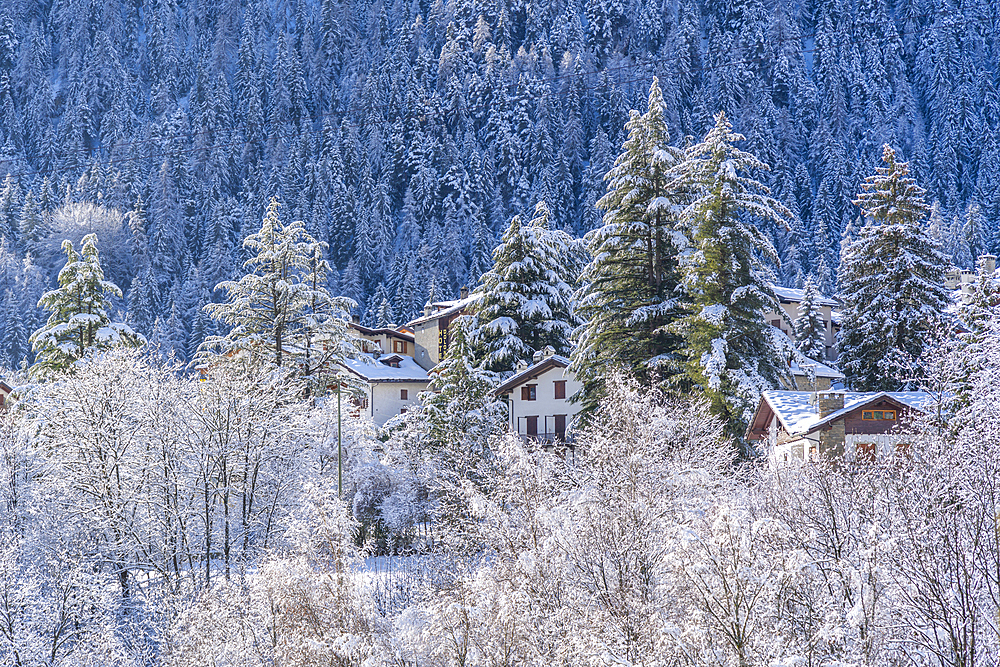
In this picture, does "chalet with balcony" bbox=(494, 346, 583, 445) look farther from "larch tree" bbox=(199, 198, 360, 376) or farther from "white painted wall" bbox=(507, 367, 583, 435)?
"larch tree" bbox=(199, 198, 360, 376)

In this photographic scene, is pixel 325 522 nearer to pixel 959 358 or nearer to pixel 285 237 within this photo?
pixel 959 358

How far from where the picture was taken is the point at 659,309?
38.9 m

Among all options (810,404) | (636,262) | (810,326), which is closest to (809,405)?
(810,404)

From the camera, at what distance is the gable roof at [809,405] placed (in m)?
32.8

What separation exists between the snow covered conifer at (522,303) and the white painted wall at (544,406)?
409cm

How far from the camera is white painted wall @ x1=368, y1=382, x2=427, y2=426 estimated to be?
74.2 metres

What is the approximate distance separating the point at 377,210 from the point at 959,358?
452 feet

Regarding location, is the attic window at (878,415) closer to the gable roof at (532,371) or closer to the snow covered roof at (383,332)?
the gable roof at (532,371)

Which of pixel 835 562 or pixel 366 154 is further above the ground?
pixel 366 154

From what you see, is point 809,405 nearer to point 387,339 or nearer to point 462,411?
point 462,411

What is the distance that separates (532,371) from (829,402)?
60.2 feet

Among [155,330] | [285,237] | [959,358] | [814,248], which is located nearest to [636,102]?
[814,248]

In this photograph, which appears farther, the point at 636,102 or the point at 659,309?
the point at 636,102

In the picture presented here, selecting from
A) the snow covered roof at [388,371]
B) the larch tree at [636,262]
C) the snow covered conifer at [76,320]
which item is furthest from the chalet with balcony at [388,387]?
the larch tree at [636,262]
